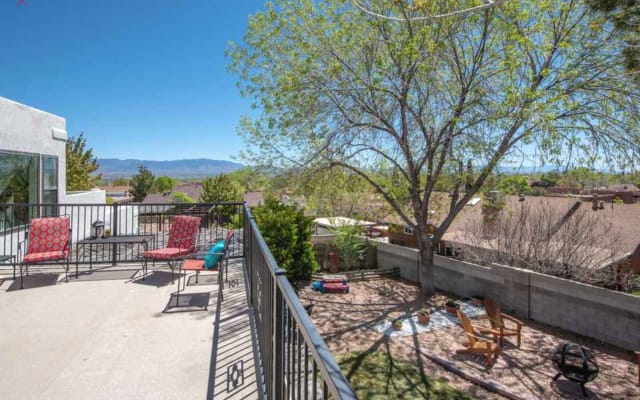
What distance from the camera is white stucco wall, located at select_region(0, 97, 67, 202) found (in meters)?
7.84

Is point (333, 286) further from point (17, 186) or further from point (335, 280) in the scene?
point (17, 186)

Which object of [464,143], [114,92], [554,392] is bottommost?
[554,392]

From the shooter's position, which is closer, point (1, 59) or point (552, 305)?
point (552, 305)

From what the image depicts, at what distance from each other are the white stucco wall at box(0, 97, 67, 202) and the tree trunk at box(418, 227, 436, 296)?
12.0m

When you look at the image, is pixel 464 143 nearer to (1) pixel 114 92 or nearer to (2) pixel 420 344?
(2) pixel 420 344

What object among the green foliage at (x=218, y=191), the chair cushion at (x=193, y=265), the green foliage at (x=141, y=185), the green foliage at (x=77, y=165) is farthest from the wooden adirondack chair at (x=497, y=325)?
the green foliage at (x=141, y=185)

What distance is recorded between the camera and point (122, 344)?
3205 mm

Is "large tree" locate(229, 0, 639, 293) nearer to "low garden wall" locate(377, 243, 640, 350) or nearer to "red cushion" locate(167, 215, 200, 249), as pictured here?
"low garden wall" locate(377, 243, 640, 350)

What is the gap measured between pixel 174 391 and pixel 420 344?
7731mm

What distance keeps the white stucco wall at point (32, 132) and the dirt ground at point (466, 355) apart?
8923mm

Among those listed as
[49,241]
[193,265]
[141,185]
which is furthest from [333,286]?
[141,185]

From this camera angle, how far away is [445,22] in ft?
30.5

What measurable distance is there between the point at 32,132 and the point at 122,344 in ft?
27.9

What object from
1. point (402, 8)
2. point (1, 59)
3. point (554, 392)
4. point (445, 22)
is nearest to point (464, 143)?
point (445, 22)
